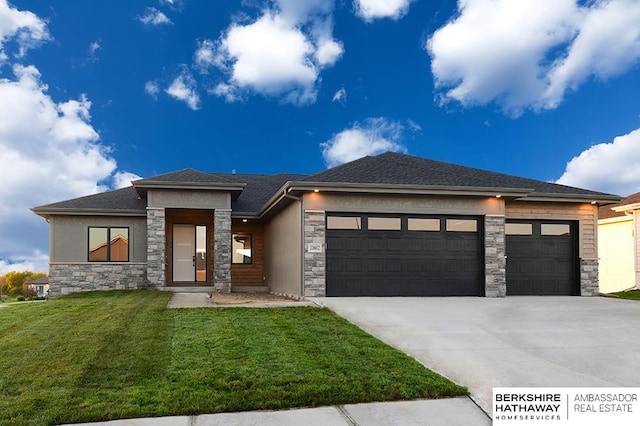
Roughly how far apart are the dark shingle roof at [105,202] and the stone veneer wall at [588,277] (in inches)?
606

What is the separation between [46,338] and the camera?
778cm

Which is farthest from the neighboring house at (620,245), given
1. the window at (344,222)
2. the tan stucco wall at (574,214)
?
the window at (344,222)

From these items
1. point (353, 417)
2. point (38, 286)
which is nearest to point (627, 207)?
point (353, 417)

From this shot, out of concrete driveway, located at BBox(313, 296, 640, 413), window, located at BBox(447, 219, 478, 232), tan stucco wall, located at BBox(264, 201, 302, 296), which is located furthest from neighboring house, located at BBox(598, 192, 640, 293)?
tan stucco wall, located at BBox(264, 201, 302, 296)

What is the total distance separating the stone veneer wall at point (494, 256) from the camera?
45.8ft

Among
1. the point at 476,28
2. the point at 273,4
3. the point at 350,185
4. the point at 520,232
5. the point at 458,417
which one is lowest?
the point at 458,417

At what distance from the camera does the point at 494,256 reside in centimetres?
1404

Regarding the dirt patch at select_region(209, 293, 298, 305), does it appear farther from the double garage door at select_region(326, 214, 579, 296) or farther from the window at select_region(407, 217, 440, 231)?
the window at select_region(407, 217, 440, 231)

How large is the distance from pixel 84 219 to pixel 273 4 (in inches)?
405

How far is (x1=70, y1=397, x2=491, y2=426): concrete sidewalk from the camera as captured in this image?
14.4ft

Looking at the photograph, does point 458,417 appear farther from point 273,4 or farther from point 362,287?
point 273,4

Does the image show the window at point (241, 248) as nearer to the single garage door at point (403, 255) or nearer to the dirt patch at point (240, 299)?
the dirt patch at point (240, 299)

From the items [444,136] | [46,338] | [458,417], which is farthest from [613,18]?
[46,338]

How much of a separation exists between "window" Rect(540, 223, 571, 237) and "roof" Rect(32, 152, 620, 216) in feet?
3.20
